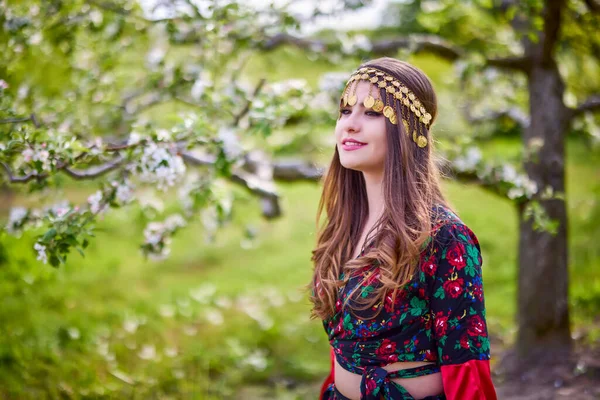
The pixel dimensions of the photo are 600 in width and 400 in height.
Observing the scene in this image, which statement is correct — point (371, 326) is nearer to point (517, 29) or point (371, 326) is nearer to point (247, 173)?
point (247, 173)

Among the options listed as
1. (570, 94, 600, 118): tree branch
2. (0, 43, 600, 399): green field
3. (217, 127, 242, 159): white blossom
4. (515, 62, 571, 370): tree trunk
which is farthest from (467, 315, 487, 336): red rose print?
(570, 94, 600, 118): tree branch

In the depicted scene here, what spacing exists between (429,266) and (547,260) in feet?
7.78

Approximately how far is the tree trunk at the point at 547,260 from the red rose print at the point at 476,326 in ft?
7.59

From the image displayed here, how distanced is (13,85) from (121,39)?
0.78 m

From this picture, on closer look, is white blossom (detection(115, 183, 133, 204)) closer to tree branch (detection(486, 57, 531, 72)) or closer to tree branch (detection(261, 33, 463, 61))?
tree branch (detection(261, 33, 463, 61))

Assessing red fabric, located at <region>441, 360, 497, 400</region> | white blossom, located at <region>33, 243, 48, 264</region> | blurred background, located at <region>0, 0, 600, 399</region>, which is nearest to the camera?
red fabric, located at <region>441, 360, 497, 400</region>

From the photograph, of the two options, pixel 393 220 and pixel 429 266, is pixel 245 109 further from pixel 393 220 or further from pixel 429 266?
pixel 429 266

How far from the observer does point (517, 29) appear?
12.7ft

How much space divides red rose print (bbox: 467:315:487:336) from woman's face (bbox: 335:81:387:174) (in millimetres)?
559

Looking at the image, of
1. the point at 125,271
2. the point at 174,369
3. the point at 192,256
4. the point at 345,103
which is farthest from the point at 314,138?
the point at 345,103

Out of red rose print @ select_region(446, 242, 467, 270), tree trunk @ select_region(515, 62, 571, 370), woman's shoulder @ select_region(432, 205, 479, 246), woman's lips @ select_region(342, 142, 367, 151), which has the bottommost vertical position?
tree trunk @ select_region(515, 62, 571, 370)

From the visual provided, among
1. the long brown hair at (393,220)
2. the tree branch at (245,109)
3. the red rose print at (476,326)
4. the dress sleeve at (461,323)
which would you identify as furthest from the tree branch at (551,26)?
the red rose print at (476,326)

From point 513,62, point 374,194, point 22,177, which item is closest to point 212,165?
point 22,177

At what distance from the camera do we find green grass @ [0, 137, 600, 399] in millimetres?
3768
